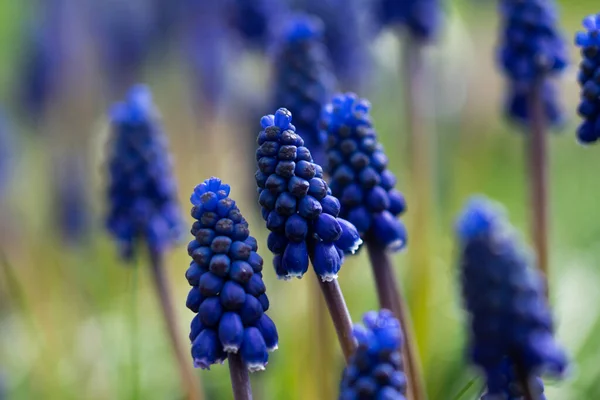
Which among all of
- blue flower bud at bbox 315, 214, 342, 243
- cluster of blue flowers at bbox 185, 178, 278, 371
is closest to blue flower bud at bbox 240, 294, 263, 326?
cluster of blue flowers at bbox 185, 178, 278, 371

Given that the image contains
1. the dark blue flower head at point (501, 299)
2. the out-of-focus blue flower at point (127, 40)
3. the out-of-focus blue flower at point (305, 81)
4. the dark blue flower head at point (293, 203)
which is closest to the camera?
the dark blue flower head at point (501, 299)

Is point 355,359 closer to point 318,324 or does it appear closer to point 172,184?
point 318,324

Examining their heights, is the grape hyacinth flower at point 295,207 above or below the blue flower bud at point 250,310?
above

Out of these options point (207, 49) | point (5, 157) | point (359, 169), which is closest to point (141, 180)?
point (359, 169)

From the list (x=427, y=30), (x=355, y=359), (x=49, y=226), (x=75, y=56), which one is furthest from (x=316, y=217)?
(x=75, y=56)

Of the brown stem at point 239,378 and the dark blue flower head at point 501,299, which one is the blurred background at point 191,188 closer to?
the brown stem at point 239,378

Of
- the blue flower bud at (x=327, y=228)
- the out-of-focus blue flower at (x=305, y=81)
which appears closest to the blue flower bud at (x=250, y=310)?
the blue flower bud at (x=327, y=228)
